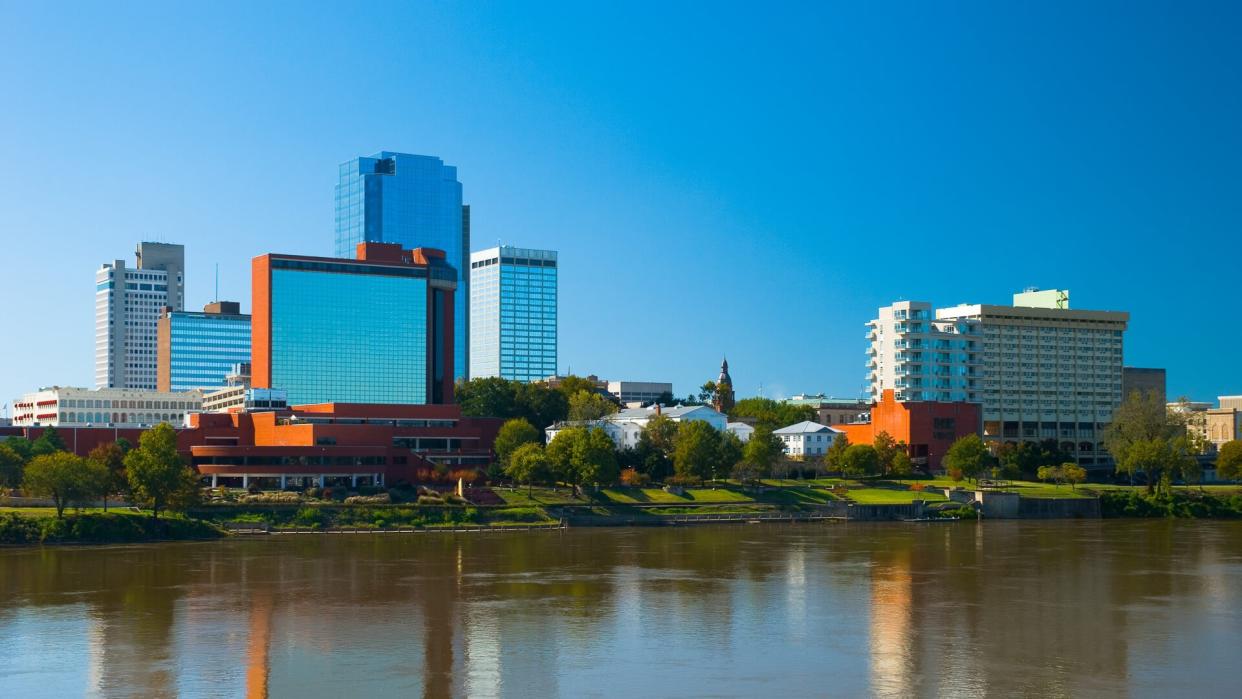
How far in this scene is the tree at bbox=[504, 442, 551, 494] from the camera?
116062 mm

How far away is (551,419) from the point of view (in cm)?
16025

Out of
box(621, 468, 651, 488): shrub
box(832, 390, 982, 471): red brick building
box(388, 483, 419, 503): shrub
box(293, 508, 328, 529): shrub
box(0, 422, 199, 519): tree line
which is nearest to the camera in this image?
box(0, 422, 199, 519): tree line

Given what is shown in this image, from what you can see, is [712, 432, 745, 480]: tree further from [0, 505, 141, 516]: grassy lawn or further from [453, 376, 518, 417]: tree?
[0, 505, 141, 516]: grassy lawn

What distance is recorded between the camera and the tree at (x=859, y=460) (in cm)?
13946

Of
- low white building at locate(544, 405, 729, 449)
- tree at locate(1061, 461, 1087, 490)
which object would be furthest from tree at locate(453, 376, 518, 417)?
tree at locate(1061, 461, 1087, 490)

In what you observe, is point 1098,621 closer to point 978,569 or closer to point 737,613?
point 737,613

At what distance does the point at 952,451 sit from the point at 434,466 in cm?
5466

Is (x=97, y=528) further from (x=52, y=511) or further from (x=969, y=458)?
(x=969, y=458)

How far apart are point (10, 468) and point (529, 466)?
1616 inches

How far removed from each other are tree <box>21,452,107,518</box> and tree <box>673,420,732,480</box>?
173ft

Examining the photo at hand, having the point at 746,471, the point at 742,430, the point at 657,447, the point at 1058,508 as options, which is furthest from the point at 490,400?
the point at 1058,508

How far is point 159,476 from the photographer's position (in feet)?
314

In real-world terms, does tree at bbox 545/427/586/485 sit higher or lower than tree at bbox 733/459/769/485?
higher

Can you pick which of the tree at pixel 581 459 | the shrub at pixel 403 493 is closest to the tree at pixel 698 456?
the tree at pixel 581 459
